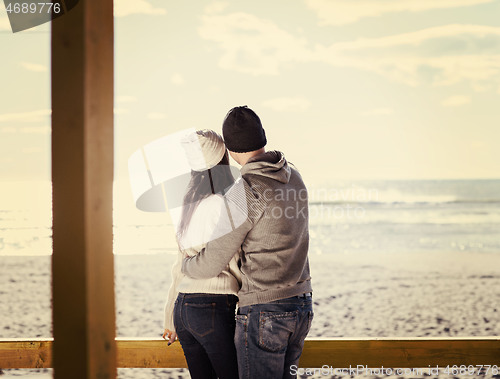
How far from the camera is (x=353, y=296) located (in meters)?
7.29

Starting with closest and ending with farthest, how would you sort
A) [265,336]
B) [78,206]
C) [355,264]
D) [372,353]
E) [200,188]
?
[78,206] → [265,336] → [200,188] → [372,353] → [355,264]

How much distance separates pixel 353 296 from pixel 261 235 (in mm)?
6172

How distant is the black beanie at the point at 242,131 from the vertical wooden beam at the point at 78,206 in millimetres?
420

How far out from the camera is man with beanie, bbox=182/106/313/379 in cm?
149

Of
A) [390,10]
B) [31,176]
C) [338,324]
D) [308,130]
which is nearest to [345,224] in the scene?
[308,130]

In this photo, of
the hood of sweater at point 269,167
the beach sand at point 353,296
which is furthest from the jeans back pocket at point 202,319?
the beach sand at point 353,296

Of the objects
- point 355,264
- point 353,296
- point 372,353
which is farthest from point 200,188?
point 355,264

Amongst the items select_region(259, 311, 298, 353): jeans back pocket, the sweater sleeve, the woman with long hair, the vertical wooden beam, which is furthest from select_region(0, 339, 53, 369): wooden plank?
select_region(259, 311, 298, 353): jeans back pocket

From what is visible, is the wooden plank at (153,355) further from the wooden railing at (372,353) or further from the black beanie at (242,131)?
the black beanie at (242,131)

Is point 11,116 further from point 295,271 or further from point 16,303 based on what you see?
point 295,271

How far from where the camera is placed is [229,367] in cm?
160

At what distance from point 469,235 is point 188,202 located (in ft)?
49.9

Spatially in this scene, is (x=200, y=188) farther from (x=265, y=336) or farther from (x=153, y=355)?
(x=153, y=355)

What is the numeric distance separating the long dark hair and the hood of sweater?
13 centimetres
